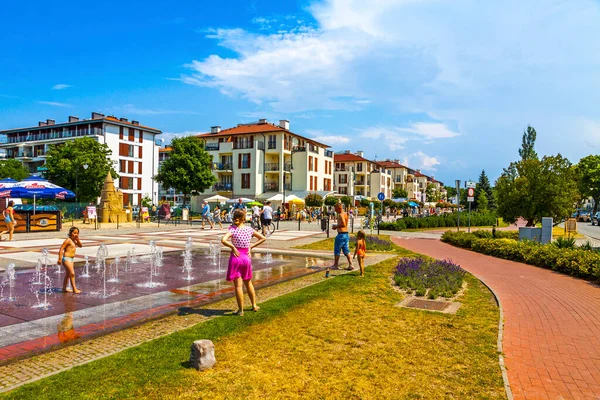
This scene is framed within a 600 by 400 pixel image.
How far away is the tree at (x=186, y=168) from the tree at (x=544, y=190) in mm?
33401

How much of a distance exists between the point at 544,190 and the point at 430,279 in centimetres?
1435

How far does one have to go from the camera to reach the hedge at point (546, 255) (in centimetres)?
1120

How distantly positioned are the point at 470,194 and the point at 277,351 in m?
20.8

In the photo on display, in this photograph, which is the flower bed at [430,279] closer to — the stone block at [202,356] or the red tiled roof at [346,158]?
the stone block at [202,356]

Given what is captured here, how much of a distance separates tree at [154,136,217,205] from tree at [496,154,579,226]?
33.4 meters

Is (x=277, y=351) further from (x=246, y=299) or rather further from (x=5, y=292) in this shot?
(x=5, y=292)

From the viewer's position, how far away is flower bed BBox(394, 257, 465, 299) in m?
8.62

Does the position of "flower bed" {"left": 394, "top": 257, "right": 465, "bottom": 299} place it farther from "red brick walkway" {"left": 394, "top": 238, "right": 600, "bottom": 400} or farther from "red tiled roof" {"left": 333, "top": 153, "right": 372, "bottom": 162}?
"red tiled roof" {"left": 333, "top": 153, "right": 372, "bottom": 162}

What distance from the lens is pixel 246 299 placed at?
7742 mm

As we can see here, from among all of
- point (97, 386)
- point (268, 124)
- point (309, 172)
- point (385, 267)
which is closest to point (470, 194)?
point (385, 267)

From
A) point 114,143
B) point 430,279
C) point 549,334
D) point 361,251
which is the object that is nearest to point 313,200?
point 114,143

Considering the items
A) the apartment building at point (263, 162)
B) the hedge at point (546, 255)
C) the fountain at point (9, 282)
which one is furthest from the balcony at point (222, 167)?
the fountain at point (9, 282)

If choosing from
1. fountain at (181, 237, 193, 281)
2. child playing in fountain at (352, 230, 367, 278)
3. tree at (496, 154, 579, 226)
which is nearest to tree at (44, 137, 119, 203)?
fountain at (181, 237, 193, 281)

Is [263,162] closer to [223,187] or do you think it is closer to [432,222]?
[223,187]
